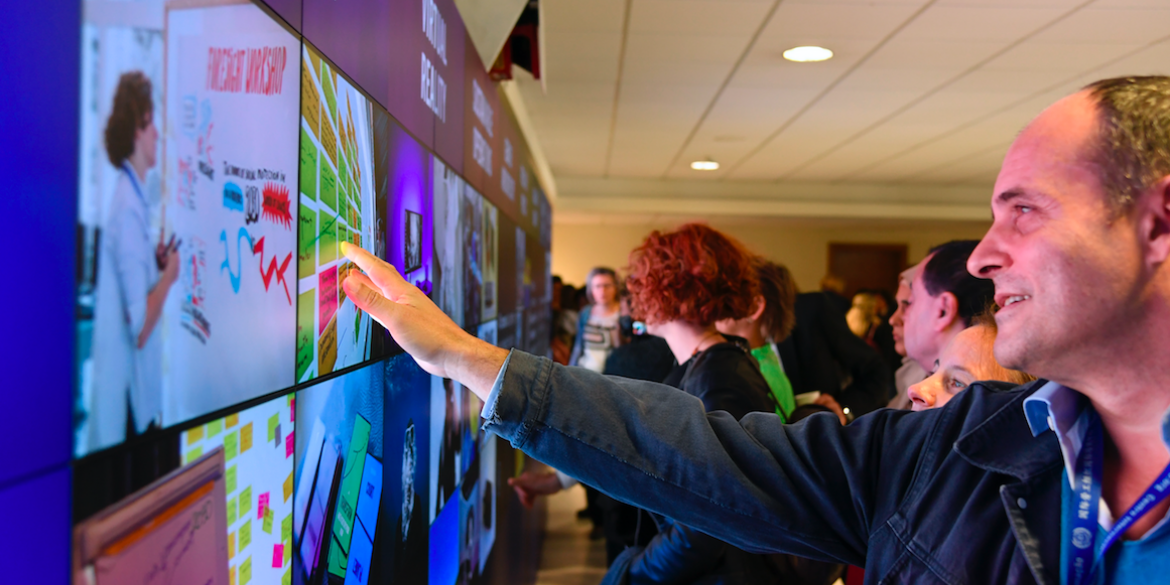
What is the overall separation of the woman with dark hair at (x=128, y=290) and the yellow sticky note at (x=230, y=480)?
0.47 ft

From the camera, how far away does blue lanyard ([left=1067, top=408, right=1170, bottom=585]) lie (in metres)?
0.73

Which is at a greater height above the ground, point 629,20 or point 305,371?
point 629,20

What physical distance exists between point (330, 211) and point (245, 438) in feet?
1.13

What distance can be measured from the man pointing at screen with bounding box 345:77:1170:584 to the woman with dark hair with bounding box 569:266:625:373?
335cm

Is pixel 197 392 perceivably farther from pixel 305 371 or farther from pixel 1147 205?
pixel 1147 205

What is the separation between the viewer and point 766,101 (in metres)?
4.71

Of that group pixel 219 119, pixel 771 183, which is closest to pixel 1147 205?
pixel 219 119

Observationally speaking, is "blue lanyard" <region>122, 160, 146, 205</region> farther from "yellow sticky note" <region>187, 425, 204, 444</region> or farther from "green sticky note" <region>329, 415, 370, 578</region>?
"green sticky note" <region>329, 415, 370, 578</region>

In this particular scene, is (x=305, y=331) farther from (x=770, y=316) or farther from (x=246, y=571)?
(x=770, y=316)

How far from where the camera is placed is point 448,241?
163cm

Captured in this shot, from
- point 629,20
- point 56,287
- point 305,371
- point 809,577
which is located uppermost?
point 629,20

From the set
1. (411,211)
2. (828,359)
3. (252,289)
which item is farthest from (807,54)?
(252,289)

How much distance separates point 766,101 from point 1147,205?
416 centimetres

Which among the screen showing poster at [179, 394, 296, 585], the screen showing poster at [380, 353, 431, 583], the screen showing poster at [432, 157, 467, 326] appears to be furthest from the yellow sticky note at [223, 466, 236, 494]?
the screen showing poster at [432, 157, 467, 326]
